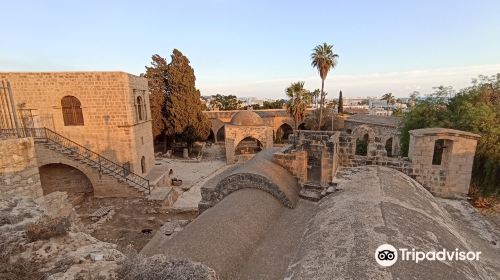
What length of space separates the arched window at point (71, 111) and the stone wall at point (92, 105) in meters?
0.20

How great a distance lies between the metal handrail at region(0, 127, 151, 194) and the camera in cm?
A: 1245

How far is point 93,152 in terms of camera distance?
13.1 metres

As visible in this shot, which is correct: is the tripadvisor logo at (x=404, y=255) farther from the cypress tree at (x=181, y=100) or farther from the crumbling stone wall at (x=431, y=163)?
the cypress tree at (x=181, y=100)

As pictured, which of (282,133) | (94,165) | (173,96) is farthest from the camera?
(282,133)

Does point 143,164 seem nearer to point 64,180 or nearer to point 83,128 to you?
point 83,128

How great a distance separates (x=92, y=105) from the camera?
1291 centimetres

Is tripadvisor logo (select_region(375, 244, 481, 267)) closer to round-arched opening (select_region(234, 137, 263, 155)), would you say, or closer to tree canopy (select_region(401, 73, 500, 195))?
tree canopy (select_region(401, 73, 500, 195))

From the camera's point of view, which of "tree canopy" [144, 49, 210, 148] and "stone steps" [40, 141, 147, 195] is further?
"tree canopy" [144, 49, 210, 148]

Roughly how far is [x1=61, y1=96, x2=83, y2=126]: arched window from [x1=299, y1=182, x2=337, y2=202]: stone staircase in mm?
12547

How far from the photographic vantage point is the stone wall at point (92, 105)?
12.4 meters

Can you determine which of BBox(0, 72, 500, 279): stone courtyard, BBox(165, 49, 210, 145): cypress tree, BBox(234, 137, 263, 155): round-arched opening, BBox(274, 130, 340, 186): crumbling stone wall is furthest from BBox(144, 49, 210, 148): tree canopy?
BBox(274, 130, 340, 186): crumbling stone wall

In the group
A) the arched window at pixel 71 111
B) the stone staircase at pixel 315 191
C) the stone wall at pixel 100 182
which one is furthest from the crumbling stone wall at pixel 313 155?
the arched window at pixel 71 111

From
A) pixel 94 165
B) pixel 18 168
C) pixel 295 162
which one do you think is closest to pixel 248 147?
pixel 94 165

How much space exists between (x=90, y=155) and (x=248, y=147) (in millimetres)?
16001
